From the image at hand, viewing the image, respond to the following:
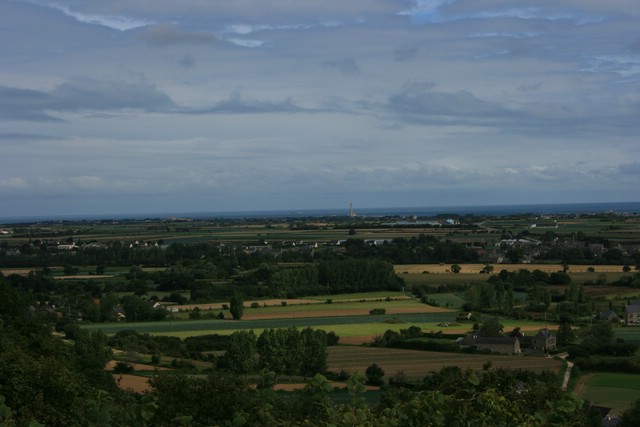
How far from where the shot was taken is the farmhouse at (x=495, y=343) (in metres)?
36.7

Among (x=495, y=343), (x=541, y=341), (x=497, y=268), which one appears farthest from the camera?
(x=497, y=268)

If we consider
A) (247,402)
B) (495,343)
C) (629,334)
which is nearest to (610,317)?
(629,334)

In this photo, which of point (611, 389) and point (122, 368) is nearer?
point (611, 389)

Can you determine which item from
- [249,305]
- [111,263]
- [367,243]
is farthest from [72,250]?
[249,305]

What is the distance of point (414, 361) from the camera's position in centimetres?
3456

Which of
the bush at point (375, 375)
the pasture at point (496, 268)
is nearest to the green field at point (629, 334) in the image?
the bush at point (375, 375)

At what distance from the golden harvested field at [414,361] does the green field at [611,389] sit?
1.84m

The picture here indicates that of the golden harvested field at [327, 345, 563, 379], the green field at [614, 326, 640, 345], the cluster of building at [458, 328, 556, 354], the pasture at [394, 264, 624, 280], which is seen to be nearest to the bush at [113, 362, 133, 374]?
the golden harvested field at [327, 345, 563, 379]

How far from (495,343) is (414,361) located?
189 inches

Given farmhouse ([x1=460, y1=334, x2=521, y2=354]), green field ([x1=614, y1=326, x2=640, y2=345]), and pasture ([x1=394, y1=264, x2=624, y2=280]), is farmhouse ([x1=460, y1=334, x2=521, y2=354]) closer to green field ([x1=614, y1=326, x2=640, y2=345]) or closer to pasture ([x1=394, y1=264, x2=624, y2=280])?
green field ([x1=614, y1=326, x2=640, y2=345])

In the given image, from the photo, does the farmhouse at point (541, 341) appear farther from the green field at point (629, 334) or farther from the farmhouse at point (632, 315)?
the farmhouse at point (632, 315)

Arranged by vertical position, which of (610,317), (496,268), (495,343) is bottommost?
(495,343)

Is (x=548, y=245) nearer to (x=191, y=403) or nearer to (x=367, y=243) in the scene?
(x=367, y=243)

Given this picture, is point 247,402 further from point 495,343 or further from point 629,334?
point 629,334
